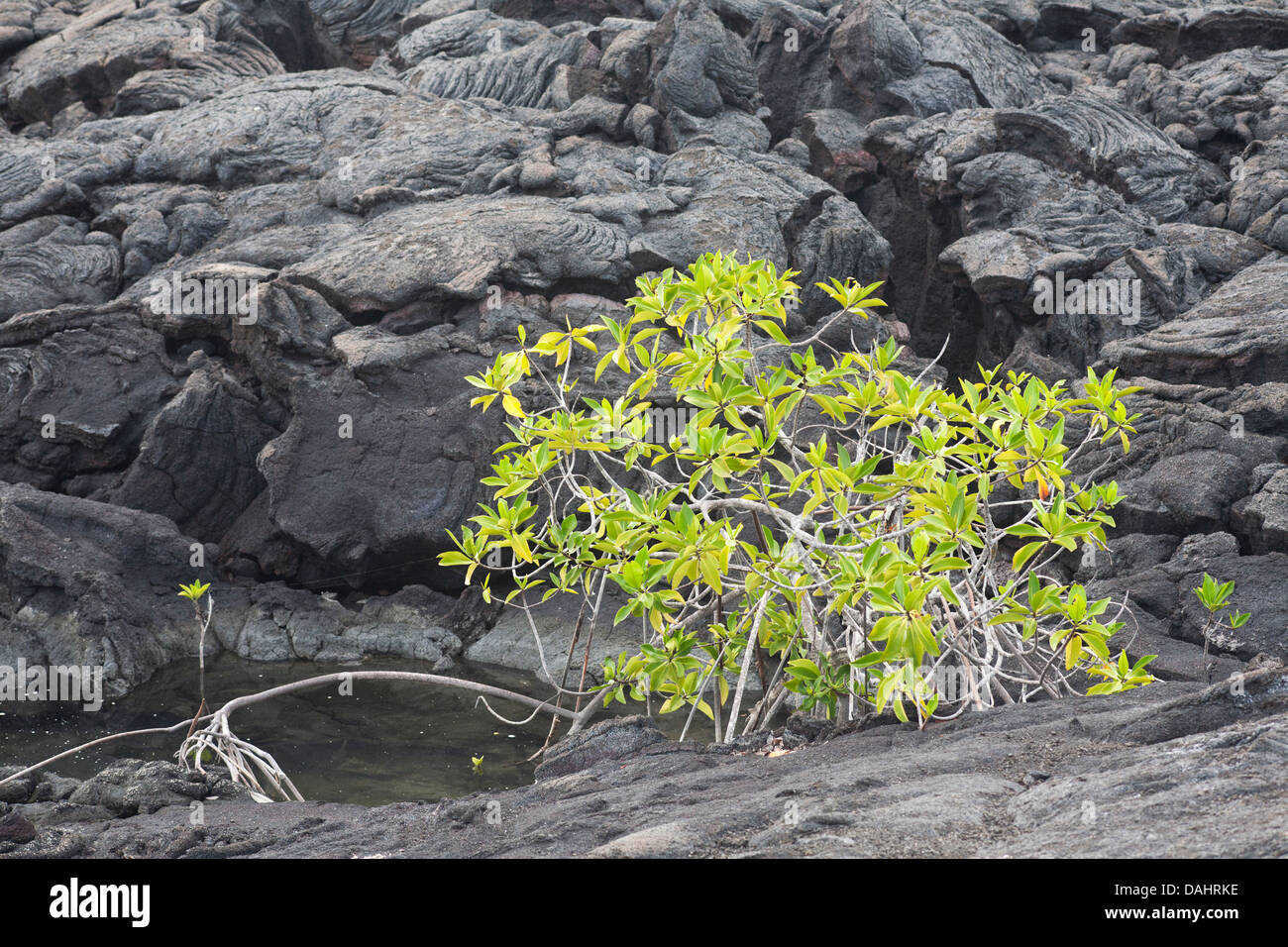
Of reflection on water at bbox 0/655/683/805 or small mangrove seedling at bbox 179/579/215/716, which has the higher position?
small mangrove seedling at bbox 179/579/215/716

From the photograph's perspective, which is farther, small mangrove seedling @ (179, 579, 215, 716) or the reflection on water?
the reflection on water

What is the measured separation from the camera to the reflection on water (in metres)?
7.63

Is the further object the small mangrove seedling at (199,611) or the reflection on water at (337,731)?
the reflection on water at (337,731)

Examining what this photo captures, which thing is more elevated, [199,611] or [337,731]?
[199,611]

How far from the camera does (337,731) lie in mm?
8672

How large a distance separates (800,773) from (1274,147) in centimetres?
1426

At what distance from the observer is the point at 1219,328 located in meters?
10.7

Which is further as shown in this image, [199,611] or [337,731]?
[199,611]

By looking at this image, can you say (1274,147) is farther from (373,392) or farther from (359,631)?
(359,631)

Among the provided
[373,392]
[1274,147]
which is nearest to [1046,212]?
[1274,147]

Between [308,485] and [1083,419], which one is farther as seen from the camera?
[308,485]

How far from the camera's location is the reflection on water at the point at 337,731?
25.0 feet

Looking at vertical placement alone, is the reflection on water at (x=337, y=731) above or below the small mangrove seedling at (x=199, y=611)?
below

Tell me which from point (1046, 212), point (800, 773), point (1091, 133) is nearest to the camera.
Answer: point (800, 773)
